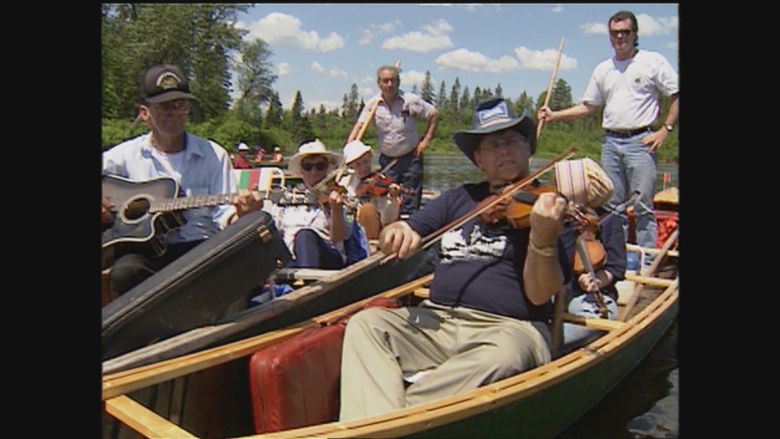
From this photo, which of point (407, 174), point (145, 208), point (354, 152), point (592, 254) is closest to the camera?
point (145, 208)

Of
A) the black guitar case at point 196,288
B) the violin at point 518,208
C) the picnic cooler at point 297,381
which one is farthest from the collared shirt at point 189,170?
the violin at point 518,208

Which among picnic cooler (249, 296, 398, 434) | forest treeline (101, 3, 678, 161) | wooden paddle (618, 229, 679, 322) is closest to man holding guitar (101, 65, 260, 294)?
picnic cooler (249, 296, 398, 434)

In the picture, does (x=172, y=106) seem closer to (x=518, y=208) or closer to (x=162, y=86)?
(x=162, y=86)

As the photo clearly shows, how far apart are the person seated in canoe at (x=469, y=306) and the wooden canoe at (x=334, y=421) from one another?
0.13 metres

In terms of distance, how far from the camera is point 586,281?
3.51 metres

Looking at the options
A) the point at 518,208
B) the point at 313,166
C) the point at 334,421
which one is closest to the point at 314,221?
the point at 313,166

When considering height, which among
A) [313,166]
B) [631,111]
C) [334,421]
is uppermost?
[631,111]

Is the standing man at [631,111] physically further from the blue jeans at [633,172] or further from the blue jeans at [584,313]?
the blue jeans at [584,313]

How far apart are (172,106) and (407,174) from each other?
3464 mm

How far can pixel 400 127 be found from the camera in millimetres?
6406

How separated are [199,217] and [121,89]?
34.8 meters

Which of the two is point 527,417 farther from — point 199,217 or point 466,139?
point 199,217

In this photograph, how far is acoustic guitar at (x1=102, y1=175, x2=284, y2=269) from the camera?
317 cm

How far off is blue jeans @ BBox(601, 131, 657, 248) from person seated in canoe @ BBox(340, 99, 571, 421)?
8.32 ft
